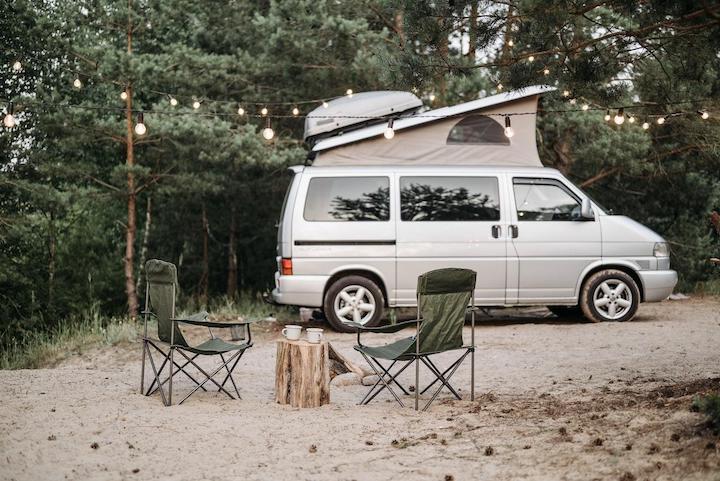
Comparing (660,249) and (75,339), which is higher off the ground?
(660,249)

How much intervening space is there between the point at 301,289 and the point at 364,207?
1.24 meters

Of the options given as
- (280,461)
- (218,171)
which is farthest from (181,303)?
(280,461)

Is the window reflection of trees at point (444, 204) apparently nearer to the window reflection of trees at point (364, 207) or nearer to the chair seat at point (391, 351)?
the window reflection of trees at point (364, 207)

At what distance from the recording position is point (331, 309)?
392 inches

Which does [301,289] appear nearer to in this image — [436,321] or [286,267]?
[286,267]

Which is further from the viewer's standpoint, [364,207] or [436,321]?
[364,207]

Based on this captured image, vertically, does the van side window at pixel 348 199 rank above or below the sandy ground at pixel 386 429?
above

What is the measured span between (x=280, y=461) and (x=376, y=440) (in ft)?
2.26

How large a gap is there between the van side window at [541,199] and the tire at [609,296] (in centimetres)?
84

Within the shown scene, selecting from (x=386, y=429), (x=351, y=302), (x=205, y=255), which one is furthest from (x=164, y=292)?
(x=205, y=255)

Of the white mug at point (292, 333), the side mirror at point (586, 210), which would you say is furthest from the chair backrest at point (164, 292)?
the side mirror at point (586, 210)

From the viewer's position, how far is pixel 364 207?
1003 centimetres

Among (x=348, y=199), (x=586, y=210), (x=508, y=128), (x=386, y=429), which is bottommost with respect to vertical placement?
(x=386, y=429)

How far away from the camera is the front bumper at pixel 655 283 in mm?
10203
